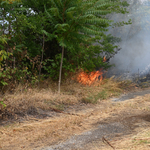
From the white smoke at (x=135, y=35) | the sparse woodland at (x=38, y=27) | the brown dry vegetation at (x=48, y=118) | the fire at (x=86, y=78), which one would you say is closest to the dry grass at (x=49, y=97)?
the brown dry vegetation at (x=48, y=118)

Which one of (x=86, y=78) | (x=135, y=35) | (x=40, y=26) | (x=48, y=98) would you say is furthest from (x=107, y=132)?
(x=135, y=35)

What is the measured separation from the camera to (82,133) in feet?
14.5

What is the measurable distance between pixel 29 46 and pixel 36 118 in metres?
4.15

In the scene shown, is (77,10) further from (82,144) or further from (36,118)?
(82,144)

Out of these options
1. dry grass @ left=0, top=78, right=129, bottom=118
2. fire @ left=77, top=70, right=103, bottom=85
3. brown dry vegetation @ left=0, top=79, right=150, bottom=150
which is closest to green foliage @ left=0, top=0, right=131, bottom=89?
dry grass @ left=0, top=78, right=129, bottom=118

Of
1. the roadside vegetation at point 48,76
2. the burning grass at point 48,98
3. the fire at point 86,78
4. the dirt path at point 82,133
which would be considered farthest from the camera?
the fire at point 86,78

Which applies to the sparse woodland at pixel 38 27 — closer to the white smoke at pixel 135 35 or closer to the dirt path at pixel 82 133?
the dirt path at pixel 82 133

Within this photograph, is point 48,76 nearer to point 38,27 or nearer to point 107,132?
point 38,27

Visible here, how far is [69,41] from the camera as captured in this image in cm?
785

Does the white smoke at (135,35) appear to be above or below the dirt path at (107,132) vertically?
above

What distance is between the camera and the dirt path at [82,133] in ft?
12.0

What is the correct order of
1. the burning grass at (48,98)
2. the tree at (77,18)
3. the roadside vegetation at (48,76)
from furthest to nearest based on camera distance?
the tree at (77,18) < the burning grass at (48,98) < the roadside vegetation at (48,76)

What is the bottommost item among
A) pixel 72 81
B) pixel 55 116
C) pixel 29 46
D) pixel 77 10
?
pixel 55 116

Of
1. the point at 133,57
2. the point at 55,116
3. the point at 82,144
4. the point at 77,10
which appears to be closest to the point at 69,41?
the point at 77,10
